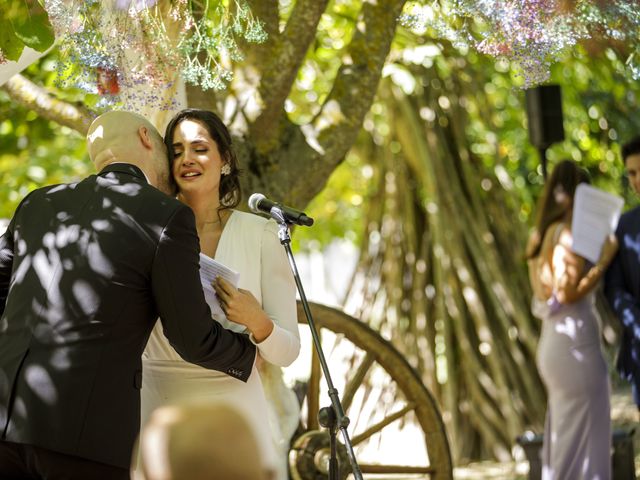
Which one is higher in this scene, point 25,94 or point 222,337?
point 25,94

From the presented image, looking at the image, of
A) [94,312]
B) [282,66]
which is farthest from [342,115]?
[94,312]

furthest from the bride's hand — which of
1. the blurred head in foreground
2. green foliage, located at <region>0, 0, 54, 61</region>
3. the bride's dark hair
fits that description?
the blurred head in foreground

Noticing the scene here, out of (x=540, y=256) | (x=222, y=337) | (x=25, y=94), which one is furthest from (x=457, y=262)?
(x=222, y=337)

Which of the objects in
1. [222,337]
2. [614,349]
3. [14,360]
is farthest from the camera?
[614,349]

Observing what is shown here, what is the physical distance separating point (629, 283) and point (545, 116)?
1988 mm

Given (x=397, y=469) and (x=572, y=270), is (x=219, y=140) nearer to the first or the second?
(x=572, y=270)

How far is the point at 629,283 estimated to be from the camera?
3.90m

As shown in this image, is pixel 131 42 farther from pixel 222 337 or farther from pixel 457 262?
pixel 457 262

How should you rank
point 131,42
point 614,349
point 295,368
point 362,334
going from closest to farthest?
point 131,42 → point 362,334 → point 295,368 → point 614,349

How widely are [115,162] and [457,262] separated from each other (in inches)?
194

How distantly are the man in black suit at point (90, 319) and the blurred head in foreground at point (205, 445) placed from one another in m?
1.02

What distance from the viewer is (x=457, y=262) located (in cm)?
723

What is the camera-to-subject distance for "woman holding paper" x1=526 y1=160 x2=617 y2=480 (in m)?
4.01

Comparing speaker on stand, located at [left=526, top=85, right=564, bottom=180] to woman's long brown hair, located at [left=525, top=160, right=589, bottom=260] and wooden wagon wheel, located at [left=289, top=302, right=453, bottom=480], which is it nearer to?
woman's long brown hair, located at [left=525, top=160, right=589, bottom=260]
